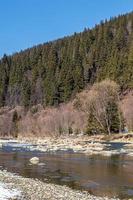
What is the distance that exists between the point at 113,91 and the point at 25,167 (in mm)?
69399

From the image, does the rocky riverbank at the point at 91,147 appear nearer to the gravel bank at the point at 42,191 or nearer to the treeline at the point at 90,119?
the treeline at the point at 90,119

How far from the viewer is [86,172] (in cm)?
3684

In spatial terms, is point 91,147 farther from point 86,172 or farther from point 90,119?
point 90,119

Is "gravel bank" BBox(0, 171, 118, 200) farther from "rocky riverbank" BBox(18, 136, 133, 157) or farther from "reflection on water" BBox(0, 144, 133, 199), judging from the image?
"rocky riverbank" BBox(18, 136, 133, 157)

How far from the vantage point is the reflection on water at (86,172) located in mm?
29375

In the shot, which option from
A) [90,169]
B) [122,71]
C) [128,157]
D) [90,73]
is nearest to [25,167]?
[90,169]

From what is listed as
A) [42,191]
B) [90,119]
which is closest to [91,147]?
[90,119]

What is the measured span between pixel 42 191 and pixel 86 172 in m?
10.8

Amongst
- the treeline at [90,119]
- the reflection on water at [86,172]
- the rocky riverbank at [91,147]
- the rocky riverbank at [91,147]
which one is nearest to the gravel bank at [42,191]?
the reflection on water at [86,172]

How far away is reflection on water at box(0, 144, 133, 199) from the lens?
29.4 meters

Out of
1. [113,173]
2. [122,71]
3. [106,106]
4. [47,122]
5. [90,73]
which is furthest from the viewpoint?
[90,73]

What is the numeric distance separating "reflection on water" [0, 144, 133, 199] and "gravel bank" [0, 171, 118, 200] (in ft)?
5.39

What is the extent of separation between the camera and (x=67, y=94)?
178625 millimetres

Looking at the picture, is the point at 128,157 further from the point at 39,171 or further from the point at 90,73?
the point at 90,73
